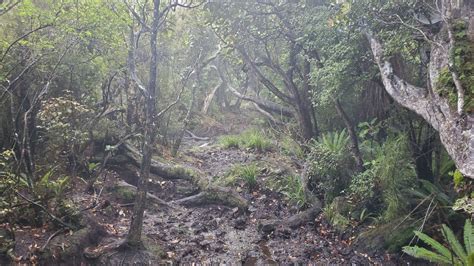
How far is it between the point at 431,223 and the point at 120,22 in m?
8.32

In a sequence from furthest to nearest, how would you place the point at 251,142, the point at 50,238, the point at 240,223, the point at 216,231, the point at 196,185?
the point at 251,142 → the point at 196,185 → the point at 240,223 → the point at 216,231 → the point at 50,238

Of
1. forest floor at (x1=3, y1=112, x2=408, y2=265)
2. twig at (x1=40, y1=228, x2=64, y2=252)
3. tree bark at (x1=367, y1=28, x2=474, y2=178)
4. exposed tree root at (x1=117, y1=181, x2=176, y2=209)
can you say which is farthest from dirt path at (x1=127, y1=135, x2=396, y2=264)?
tree bark at (x1=367, y1=28, x2=474, y2=178)

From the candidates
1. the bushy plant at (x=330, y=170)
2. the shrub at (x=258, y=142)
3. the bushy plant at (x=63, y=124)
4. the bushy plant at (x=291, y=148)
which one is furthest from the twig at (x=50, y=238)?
the shrub at (x=258, y=142)

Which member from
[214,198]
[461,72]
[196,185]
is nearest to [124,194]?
[196,185]

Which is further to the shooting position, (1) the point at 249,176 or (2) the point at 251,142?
(2) the point at 251,142

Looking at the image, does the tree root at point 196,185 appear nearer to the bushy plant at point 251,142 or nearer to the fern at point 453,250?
the bushy plant at point 251,142

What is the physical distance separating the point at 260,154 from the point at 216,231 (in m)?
5.60

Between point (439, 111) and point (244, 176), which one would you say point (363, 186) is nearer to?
point (439, 111)

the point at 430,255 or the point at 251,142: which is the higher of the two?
the point at 251,142

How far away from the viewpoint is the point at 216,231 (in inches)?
316

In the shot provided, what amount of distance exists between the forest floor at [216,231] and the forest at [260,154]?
4 cm

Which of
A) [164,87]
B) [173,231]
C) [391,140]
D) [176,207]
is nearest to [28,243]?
[173,231]

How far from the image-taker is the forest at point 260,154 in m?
A: 5.70

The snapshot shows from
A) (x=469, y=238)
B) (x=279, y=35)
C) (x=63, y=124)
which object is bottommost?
(x=469, y=238)
